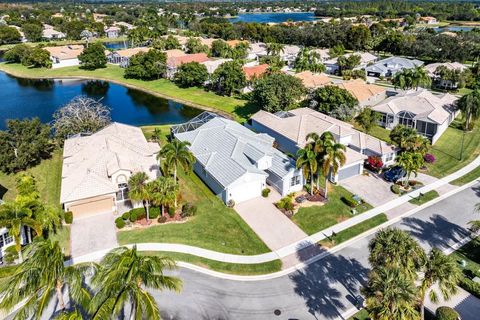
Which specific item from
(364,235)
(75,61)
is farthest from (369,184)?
(75,61)

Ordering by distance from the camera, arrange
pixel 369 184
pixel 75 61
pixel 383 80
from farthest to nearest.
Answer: pixel 75 61, pixel 383 80, pixel 369 184

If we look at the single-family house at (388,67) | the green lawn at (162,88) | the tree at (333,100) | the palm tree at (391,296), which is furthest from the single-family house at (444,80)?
the palm tree at (391,296)

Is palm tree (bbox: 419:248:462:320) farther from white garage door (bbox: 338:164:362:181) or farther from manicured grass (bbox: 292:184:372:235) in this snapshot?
white garage door (bbox: 338:164:362:181)

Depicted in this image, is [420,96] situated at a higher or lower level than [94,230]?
higher

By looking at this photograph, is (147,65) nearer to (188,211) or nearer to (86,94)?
(86,94)

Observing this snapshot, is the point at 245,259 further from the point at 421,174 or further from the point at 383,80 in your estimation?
the point at 383,80

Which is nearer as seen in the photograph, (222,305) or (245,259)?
(222,305)

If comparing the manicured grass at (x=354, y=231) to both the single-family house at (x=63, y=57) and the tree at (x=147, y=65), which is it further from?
the single-family house at (x=63, y=57)
